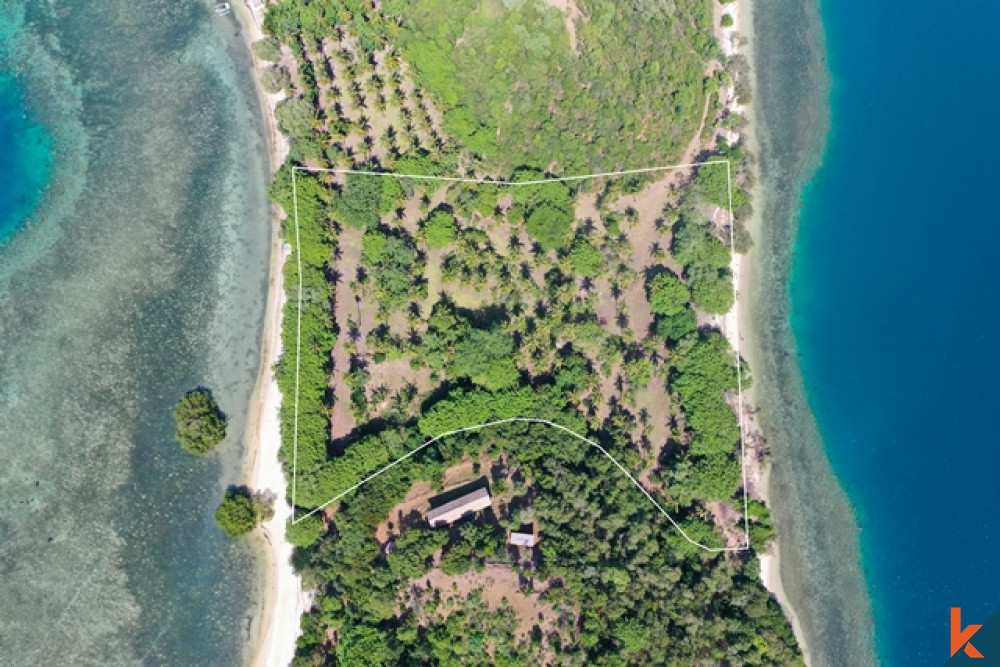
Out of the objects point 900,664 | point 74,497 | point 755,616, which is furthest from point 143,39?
point 900,664

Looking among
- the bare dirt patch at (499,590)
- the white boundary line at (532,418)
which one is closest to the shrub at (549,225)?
the white boundary line at (532,418)

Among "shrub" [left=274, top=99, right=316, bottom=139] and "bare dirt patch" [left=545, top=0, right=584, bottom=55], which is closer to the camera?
"shrub" [left=274, top=99, right=316, bottom=139]

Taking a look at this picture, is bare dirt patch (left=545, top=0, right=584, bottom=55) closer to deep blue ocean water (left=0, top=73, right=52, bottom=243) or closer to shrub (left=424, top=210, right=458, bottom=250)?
shrub (left=424, top=210, right=458, bottom=250)

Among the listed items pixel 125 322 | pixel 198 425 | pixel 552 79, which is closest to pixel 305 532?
pixel 198 425

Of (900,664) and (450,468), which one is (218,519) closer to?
(450,468)

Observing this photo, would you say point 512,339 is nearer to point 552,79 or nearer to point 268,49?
point 552,79

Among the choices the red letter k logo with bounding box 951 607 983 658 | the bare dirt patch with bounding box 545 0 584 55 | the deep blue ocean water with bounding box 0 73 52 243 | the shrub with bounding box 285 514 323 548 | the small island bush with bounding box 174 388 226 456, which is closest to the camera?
the shrub with bounding box 285 514 323 548

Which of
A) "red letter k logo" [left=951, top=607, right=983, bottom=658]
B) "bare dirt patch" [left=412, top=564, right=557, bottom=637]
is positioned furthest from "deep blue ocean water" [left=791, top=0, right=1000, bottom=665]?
"bare dirt patch" [left=412, top=564, right=557, bottom=637]

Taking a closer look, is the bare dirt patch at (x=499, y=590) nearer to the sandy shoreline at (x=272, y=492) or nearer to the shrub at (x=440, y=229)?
the sandy shoreline at (x=272, y=492)
